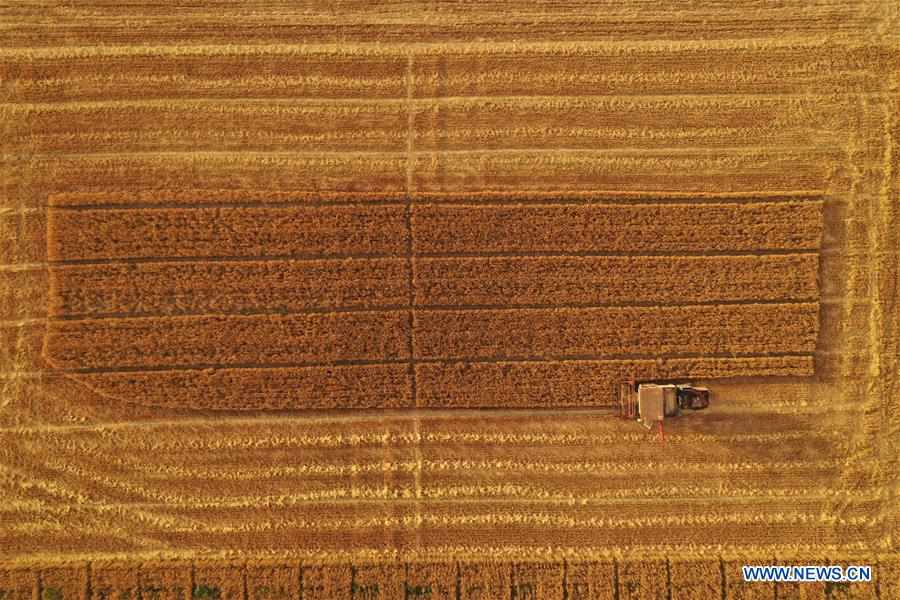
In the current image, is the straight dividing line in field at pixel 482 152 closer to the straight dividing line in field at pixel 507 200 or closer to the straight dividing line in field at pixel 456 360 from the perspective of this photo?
the straight dividing line in field at pixel 507 200

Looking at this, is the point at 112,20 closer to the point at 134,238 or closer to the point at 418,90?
the point at 134,238

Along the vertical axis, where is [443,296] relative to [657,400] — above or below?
above

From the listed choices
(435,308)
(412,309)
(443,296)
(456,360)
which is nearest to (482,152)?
(443,296)

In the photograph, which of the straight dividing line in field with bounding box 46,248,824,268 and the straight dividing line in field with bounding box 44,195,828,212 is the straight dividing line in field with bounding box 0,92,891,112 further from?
the straight dividing line in field with bounding box 46,248,824,268

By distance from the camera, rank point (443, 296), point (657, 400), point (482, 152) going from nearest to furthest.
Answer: point (657, 400) → point (443, 296) → point (482, 152)

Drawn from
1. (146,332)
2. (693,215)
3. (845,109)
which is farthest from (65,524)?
(845,109)

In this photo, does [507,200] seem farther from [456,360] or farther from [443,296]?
[456,360]
